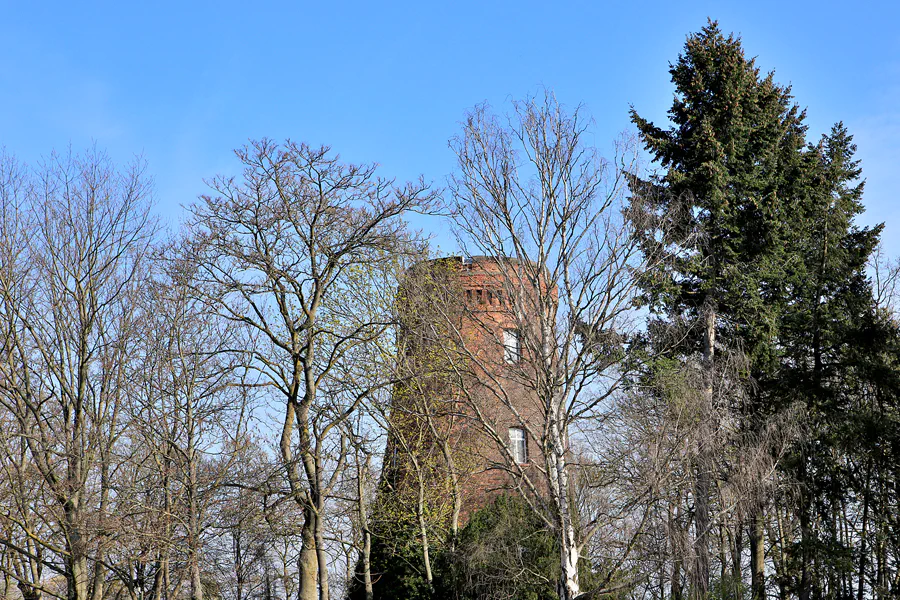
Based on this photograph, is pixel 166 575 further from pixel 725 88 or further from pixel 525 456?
pixel 725 88

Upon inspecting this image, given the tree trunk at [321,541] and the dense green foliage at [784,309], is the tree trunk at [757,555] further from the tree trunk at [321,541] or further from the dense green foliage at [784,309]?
the tree trunk at [321,541]

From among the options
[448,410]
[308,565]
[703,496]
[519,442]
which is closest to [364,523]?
[448,410]

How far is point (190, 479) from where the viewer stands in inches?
709

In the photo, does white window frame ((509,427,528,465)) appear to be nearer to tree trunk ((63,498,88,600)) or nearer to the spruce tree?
the spruce tree

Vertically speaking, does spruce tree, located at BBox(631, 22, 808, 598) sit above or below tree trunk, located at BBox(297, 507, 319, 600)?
above

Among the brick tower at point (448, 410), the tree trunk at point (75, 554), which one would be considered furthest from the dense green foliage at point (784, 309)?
the tree trunk at point (75, 554)

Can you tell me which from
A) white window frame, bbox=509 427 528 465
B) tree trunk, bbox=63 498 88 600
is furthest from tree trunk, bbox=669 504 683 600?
tree trunk, bbox=63 498 88 600

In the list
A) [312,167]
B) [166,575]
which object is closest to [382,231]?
[312,167]

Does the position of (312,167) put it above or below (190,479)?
above

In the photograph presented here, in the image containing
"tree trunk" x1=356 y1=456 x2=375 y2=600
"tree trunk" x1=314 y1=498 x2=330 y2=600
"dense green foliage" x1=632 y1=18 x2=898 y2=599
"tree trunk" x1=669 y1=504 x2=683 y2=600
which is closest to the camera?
"tree trunk" x1=669 y1=504 x2=683 y2=600

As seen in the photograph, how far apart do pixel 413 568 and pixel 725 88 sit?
1540 centimetres

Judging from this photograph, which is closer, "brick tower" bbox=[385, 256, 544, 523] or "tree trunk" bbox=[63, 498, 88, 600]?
"tree trunk" bbox=[63, 498, 88, 600]

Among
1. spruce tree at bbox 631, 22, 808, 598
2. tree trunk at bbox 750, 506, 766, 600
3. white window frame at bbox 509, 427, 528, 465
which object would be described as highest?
spruce tree at bbox 631, 22, 808, 598

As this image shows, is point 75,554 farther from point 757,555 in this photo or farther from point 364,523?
point 757,555
